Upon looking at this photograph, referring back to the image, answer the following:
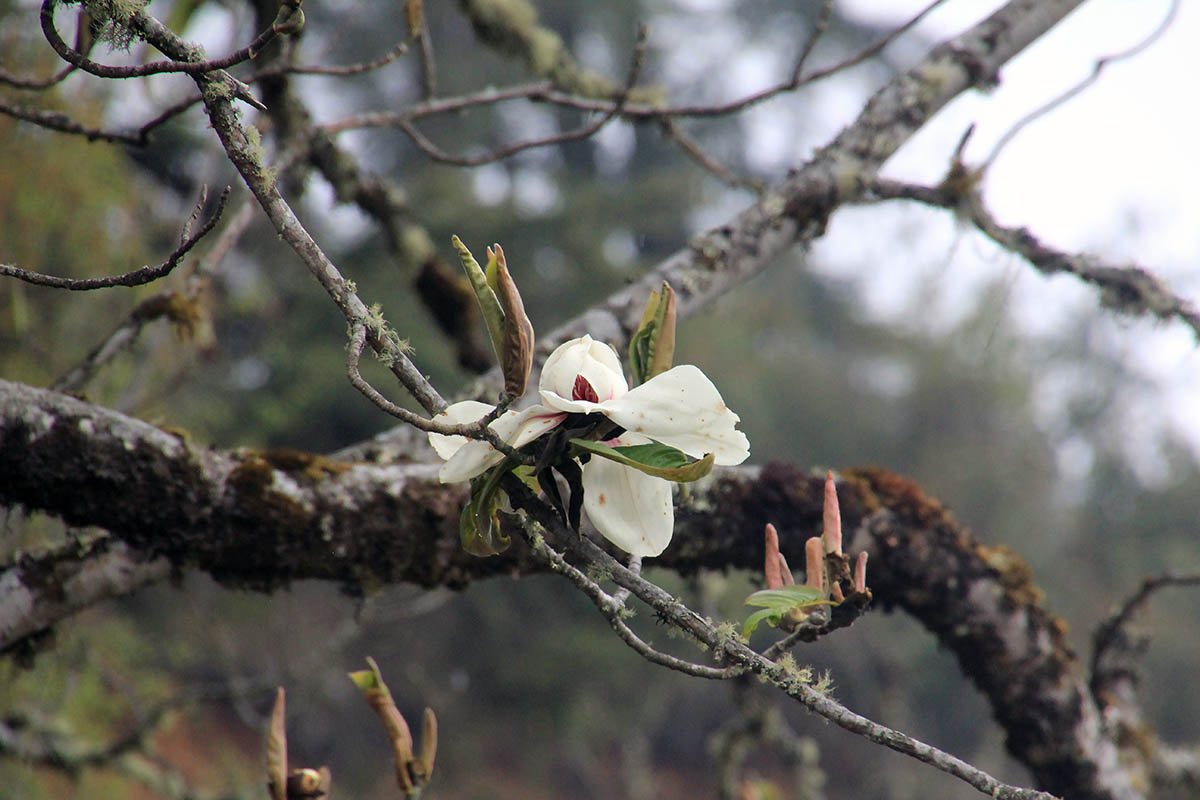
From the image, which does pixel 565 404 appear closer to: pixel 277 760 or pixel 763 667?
pixel 763 667

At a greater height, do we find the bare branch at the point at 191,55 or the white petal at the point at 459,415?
the bare branch at the point at 191,55

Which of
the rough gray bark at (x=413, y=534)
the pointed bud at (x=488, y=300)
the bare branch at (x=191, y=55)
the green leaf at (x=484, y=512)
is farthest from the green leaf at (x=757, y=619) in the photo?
the bare branch at (x=191, y=55)

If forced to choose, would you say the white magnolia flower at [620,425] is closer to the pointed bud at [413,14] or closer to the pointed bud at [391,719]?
the pointed bud at [391,719]

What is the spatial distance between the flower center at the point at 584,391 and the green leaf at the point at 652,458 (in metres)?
0.06

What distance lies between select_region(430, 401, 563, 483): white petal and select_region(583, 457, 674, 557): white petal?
8 cm

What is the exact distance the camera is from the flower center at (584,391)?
2.70 ft

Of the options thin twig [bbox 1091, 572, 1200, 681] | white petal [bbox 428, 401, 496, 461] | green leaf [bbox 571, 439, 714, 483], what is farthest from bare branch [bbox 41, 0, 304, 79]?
thin twig [bbox 1091, 572, 1200, 681]

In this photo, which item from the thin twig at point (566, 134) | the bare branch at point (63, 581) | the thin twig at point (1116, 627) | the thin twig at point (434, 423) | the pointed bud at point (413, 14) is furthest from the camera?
the thin twig at point (1116, 627)

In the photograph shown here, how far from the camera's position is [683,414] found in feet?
2.62

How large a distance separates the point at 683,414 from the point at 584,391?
0.10 meters

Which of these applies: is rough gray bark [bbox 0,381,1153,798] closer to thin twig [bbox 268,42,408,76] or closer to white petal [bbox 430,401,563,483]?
white petal [bbox 430,401,563,483]

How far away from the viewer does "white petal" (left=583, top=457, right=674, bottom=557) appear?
85 centimetres

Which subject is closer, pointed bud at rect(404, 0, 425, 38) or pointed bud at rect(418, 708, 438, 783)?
pointed bud at rect(418, 708, 438, 783)

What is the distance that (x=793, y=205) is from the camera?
1.75 metres
